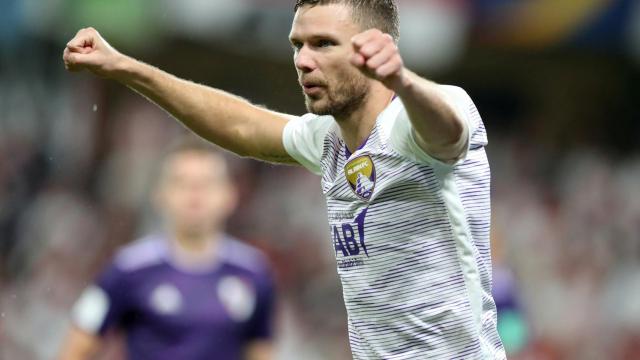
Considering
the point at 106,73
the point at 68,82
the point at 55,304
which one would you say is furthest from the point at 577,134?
the point at 106,73

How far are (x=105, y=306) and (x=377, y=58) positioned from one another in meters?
3.47

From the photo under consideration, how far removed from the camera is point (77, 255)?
1326cm

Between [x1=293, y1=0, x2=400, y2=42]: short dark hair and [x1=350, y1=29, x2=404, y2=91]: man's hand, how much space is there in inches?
27.5

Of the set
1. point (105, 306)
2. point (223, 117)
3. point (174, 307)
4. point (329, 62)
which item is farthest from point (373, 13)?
point (105, 306)

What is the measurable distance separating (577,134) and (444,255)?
487 inches

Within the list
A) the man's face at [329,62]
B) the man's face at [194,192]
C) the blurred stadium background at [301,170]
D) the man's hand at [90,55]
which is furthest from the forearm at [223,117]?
the blurred stadium background at [301,170]

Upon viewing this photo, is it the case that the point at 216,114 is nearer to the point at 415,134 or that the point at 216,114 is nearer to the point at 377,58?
the point at 415,134

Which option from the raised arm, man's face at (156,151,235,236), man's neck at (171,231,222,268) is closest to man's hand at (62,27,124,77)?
the raised arm

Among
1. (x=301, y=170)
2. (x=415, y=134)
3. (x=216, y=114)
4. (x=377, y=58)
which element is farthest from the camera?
(x=301, y=170)

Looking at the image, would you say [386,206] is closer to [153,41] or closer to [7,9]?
[7,9]

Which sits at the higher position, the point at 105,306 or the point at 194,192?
the point at 194,192

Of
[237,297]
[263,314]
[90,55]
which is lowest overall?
[263,314]

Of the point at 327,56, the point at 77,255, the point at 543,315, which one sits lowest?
the point at 543,315

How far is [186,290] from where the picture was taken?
7.56 metres
